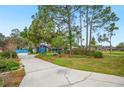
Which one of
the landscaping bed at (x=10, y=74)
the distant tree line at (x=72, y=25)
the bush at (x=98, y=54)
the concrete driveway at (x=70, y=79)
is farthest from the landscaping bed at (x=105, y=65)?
the landscaping bed at (x=10, y=74)

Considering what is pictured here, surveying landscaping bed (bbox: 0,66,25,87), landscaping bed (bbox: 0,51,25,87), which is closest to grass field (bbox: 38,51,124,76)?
landscaping bed (bbox: 0,51,25,87)

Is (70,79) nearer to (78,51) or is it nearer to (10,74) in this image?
(10,74)

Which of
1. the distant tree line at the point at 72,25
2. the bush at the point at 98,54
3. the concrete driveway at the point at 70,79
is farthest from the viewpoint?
the bush at the point at 98,54

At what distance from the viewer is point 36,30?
12.4 metres

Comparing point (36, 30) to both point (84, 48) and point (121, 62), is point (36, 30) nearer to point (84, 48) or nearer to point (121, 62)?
point (84, 48)

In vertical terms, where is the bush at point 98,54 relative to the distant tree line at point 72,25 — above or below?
below

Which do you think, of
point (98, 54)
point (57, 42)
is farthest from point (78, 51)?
point (57, 42)

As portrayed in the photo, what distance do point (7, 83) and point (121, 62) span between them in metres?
3.86

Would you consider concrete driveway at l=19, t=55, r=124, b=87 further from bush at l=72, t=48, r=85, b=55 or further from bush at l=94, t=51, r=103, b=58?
bush at l=72, t=48, r=85, b=55

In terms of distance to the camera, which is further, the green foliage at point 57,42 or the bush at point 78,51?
the green foliage at point 57,42

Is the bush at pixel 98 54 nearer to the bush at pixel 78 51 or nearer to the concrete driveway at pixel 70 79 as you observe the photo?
the bush at pixel 78 51

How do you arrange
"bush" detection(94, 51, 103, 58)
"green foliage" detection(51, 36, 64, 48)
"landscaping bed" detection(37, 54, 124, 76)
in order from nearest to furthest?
"landscaping bed" detection(37, 54, 124, 76)
"bush" detection(94, 51, 103, 58)
"green foliage" detection(51, 36, 64, 48)

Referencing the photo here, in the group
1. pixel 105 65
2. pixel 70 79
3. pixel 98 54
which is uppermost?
pixel 98 54

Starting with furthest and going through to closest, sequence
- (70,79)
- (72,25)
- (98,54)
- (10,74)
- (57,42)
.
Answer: (57,42) → (72,25) → (98,54) → (10,74) → (70,79)
